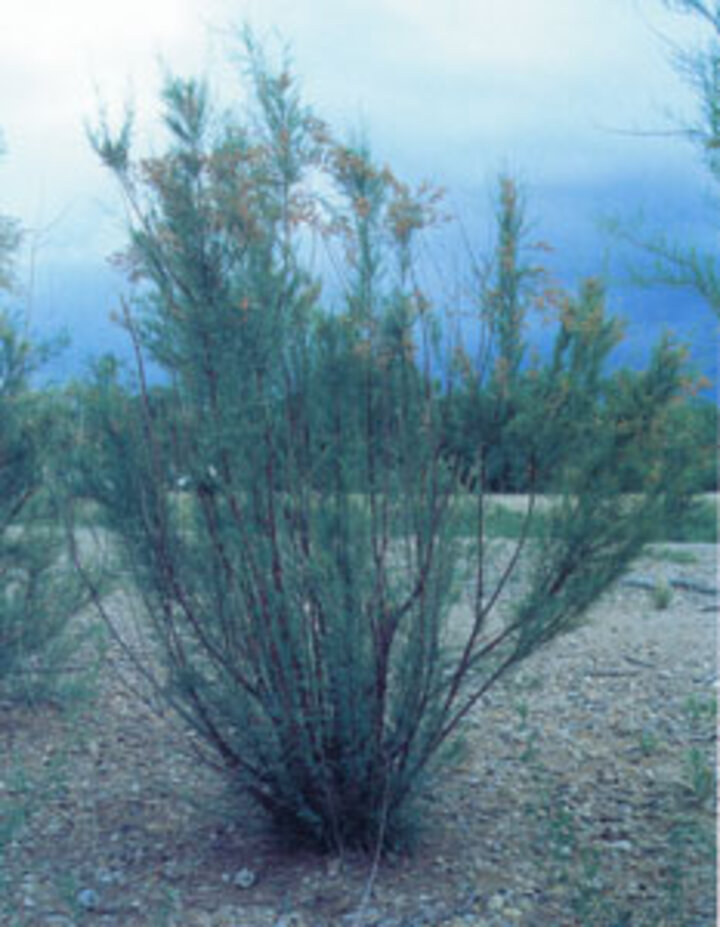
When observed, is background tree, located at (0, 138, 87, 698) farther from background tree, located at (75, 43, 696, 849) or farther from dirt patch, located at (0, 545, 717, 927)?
background tree, located at (75, 43, 696, 849)

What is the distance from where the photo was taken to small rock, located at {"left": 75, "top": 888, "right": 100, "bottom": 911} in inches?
150

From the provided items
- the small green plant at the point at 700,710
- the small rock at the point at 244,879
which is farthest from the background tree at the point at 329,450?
the small green plant at the point at 700,710

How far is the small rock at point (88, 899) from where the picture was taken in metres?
3.81

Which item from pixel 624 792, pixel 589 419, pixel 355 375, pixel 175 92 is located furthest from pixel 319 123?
pixel 624 792

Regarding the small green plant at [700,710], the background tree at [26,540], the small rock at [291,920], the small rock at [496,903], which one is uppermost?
the background tree at [26,540]

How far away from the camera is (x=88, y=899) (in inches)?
152

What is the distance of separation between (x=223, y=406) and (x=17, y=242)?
488 centimetres

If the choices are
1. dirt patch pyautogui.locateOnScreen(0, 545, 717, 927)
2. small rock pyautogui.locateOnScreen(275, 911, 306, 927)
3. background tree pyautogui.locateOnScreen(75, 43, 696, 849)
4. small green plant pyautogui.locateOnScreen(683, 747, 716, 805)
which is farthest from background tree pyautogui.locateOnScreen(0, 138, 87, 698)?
small green plant pyautogui.locateOnScreen(683, 747, 716, 805)

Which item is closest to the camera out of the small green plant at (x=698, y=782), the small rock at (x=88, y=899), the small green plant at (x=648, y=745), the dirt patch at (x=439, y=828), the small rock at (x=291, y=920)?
the small rock at (x=291, y=920)

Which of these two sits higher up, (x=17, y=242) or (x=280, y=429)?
(x=17, y=242)

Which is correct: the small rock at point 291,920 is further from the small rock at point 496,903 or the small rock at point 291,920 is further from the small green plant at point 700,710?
the small green plant at point 700,710

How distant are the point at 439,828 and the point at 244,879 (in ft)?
2.77

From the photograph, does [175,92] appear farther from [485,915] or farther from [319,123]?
[485,915]

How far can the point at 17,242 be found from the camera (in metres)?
7.93
